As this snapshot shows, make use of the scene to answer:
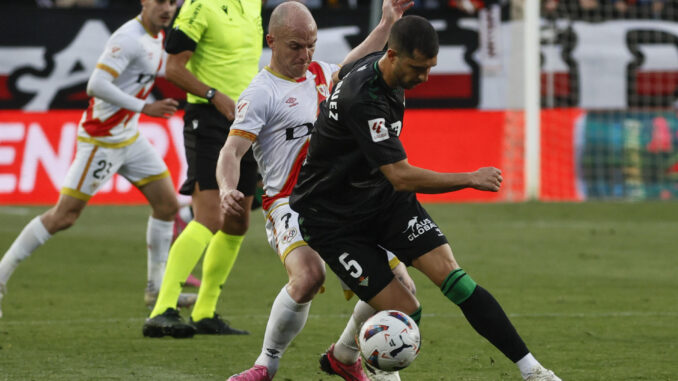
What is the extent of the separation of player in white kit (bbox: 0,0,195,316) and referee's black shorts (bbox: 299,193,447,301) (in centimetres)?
287

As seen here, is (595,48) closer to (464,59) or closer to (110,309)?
(464,59)

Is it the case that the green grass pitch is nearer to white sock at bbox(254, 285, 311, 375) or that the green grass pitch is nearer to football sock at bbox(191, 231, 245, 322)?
football sock at bbox(191, 231, 245, 322)

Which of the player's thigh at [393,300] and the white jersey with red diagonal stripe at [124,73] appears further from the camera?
the white jersey with red diagonal stripe at [124,73]

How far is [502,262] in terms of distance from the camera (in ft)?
36.0

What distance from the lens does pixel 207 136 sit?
752cm

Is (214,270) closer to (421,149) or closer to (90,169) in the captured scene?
(90,169)

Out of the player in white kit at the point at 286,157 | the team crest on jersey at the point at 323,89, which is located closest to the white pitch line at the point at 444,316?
the player in white kit at the point at 286,157

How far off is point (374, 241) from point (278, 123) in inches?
35.7

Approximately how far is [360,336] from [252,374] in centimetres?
64

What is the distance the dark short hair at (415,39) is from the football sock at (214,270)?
2.57 meters

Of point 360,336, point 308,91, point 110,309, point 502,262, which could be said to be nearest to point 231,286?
point 110,309

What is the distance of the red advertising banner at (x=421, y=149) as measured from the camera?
15.4m

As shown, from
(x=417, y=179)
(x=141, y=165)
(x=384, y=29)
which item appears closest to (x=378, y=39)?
(x=384, y=29)

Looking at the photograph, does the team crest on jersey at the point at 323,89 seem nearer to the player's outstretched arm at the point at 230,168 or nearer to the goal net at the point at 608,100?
the player's outstretched arm at the point at 230,168
